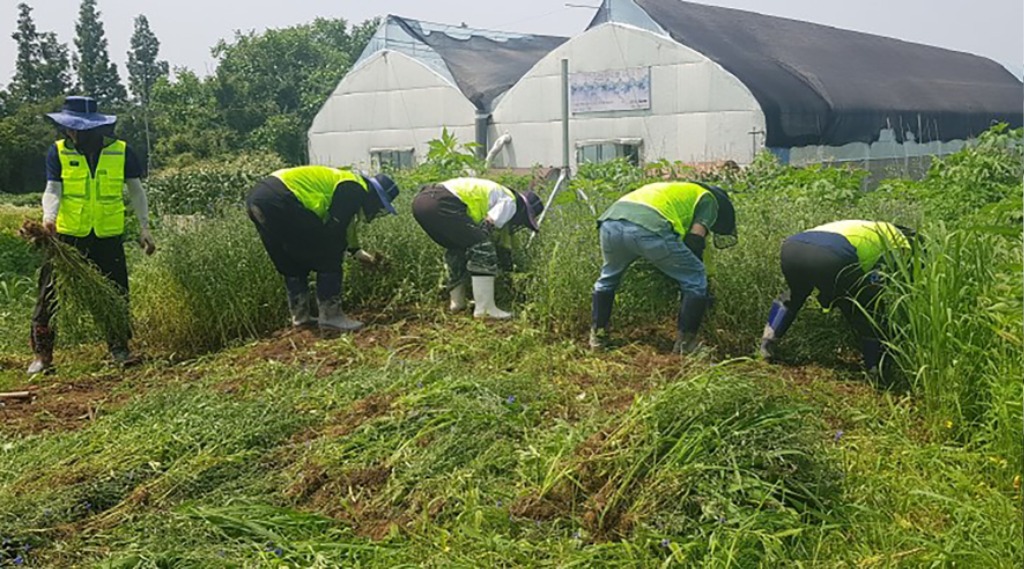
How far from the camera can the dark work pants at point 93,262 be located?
583 cm

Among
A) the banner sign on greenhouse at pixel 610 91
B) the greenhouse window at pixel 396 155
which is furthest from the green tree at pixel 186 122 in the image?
the banner sign on greenhouse at pixel 610 91

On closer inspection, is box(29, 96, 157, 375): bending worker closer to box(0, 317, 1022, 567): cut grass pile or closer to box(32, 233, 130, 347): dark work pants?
box(32, 233, 130, 347): dark work pants

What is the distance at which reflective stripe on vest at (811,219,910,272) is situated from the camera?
454cm

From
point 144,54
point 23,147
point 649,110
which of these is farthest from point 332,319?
point 144,54

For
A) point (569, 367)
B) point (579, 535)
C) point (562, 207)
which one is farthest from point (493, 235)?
point (579, 535)

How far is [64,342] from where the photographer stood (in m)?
6.37

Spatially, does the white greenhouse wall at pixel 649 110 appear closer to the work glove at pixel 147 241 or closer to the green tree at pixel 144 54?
the work glove at pixel 147 241

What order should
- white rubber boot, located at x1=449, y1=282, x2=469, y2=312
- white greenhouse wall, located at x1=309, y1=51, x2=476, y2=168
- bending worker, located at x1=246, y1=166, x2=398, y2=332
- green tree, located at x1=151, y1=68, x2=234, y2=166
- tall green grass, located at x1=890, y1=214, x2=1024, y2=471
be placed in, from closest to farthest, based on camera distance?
tall green grass, located at x1=890, y1=214, x2=1024, y2=471 → bending worker, located at x1=246, y1=166, x2=398, y2=332 → white rubber boot, located at x1=449, y1=282, x2=469, y2=312 → white greenhouse wall, located at x1=309, y1=51, x2=476, y2=168 → green tree, located at x1=151, y1=68, x2=234, y2=166

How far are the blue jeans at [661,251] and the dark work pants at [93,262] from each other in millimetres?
3101

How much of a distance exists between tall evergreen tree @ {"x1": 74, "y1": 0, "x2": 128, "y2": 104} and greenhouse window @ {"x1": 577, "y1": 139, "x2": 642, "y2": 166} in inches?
1326

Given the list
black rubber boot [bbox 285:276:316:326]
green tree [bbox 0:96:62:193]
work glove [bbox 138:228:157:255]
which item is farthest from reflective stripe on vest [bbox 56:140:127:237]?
green tree [bbox 0:96:62:193]

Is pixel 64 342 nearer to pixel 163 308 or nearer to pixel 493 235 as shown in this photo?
→ pixel 163 308

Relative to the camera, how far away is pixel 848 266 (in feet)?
15.0

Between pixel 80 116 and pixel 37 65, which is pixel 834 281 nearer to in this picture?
pixel 80 116
